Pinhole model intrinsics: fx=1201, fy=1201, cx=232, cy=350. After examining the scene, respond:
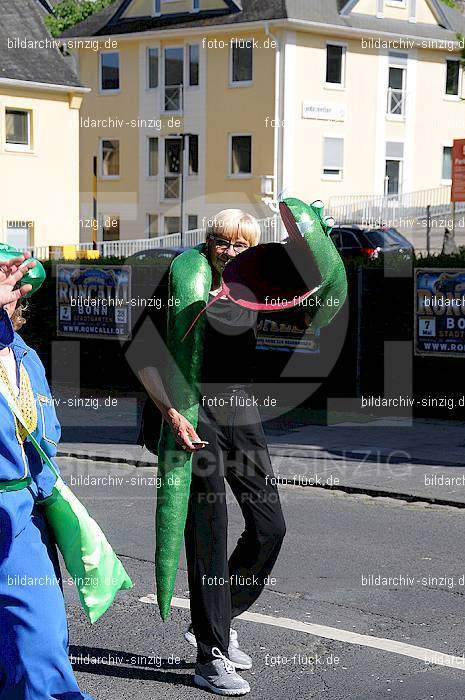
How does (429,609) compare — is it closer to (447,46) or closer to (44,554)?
(44,554)

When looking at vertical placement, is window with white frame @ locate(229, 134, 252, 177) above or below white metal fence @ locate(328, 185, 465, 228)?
above

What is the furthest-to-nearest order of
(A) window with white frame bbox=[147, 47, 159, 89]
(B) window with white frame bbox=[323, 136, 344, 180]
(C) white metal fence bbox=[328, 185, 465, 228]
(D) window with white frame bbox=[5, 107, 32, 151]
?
1. (A) window with white frame bbox=[147, 47, 159, 89]
2. (B) window with white frame bbox=[323, 136, 344, 180]
3. (C) white metal fence bbox=[328, 185, 465, 228]
4. (D) window with white frame bbox=[5, 107, 32, 151]

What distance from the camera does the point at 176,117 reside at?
4631 cm

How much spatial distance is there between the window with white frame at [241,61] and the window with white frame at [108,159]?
6.75 meters

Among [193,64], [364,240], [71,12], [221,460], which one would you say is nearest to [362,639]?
[221,460]

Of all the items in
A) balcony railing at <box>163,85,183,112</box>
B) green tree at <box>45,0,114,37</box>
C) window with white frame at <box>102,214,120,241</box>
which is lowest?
window with white frame at <box>102,214,120,241</box>

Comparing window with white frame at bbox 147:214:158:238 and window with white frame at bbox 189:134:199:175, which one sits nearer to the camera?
window with white frame at bbox 189:134:199:175

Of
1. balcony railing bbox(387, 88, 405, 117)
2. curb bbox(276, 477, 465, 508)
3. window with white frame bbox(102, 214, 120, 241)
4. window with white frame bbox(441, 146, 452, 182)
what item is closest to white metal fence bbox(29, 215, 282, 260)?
window with white frame bbox(102, 214, 120, 241)

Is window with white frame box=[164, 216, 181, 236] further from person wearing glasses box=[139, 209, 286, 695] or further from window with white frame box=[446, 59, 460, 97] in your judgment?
person wearing glasses box=[139, 209, 286, 695]

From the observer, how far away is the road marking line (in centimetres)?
566

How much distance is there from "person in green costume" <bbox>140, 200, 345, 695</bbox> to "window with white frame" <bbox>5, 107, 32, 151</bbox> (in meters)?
30.8

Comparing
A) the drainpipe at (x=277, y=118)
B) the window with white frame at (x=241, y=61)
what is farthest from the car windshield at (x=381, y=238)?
the window with white frame at (x=241, y=61)

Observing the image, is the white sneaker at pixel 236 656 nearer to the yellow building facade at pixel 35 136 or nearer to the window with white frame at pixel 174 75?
the yellow building facade at pixel 35 136

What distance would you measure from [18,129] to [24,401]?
1274 inches
